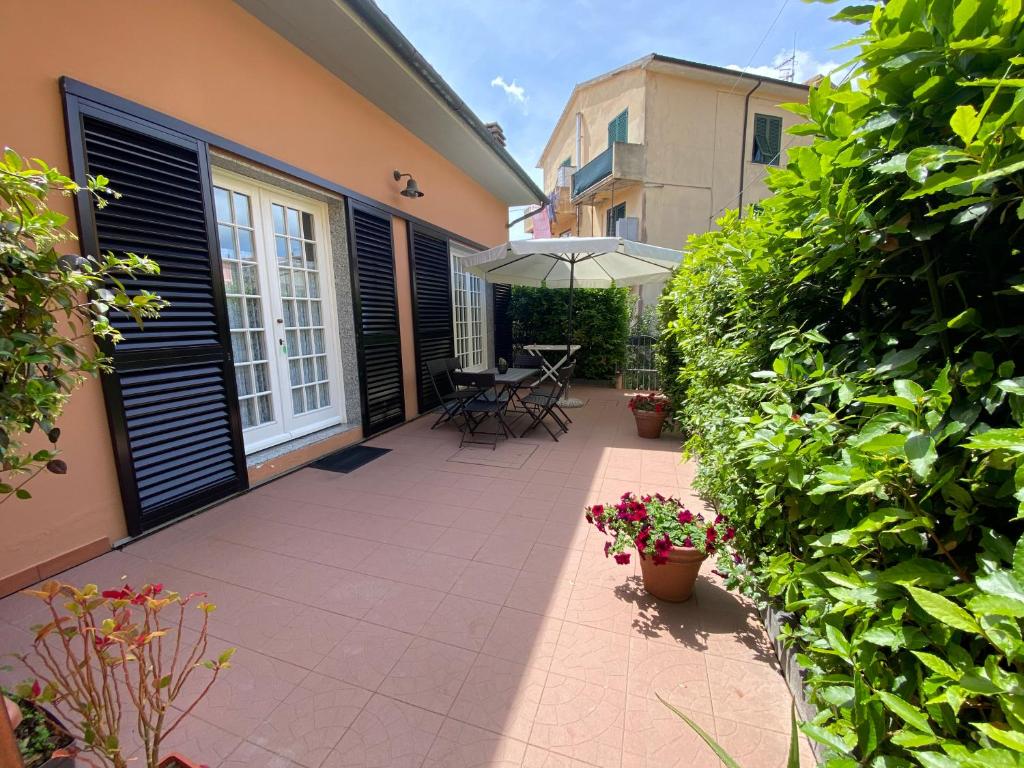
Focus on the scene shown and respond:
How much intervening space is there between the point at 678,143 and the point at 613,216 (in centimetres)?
267

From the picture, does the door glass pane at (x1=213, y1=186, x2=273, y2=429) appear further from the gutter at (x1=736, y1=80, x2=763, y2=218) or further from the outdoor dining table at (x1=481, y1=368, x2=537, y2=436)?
the gutter at (x1=736, y1=80, x2=763, y2=218)

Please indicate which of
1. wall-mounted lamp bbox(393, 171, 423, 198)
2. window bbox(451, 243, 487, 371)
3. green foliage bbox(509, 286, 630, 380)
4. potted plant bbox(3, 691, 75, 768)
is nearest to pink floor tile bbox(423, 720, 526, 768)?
potted plant bbox(3, 691, 75, 768)

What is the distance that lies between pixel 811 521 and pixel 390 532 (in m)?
2.61

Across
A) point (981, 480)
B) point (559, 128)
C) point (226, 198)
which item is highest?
point (559, 128)

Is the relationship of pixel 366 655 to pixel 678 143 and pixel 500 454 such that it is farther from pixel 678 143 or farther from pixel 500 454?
pixel 678 143

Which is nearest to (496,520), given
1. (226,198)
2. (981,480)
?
(981,480)

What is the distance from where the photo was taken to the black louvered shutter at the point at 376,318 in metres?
4.96

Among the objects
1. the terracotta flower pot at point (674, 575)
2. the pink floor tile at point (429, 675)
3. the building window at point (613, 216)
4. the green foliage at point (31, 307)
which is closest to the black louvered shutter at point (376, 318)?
the pink floor tile at point (429, 675)

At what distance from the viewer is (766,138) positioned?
522 inches

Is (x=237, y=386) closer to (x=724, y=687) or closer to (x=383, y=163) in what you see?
(x=383, y=163)

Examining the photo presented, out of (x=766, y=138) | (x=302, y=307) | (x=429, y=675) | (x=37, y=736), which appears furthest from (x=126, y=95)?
(x=766, y=138)

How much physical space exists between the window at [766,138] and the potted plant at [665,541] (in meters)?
14.9

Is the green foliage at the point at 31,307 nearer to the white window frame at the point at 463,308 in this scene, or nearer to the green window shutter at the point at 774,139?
the white window frame at the point at 463,308

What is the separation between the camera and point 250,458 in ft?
13.0
